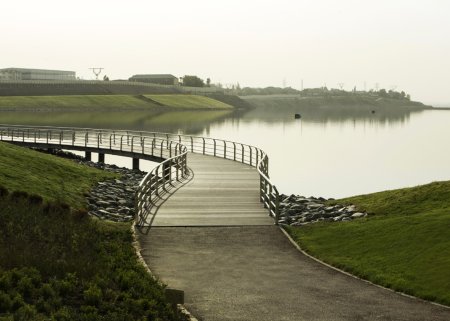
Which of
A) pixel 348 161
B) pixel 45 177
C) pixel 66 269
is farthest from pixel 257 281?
pixel 348 161

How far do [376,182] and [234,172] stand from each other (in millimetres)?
20295

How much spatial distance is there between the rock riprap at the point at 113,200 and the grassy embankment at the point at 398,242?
677cm

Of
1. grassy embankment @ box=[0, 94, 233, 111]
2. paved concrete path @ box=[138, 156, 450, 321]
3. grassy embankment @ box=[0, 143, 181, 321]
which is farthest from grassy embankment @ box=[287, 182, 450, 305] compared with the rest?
grassy embankment @ box=[0, 94, 233, 111]

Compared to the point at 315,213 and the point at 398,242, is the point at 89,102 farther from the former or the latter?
the point at 398,242

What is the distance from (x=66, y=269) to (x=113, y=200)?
1444 cm

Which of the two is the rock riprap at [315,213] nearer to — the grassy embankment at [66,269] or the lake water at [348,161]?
the grassy embankment at [66,269]

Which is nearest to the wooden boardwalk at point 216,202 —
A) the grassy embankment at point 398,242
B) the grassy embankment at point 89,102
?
the grassy embankment at point 398,242

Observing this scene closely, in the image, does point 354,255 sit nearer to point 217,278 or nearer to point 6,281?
point 217,278

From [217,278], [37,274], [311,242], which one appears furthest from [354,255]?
[37,274]

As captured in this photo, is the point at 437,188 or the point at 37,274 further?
the point at 437,188

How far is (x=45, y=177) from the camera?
26859 mm

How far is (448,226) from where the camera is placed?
1591cm

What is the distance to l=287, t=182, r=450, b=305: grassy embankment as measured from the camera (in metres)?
13.3

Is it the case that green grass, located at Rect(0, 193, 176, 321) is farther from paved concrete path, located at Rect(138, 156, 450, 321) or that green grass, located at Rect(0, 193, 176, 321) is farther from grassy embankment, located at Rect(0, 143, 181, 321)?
paved concrete path, located at Rect(138, 156, 450, 321)
